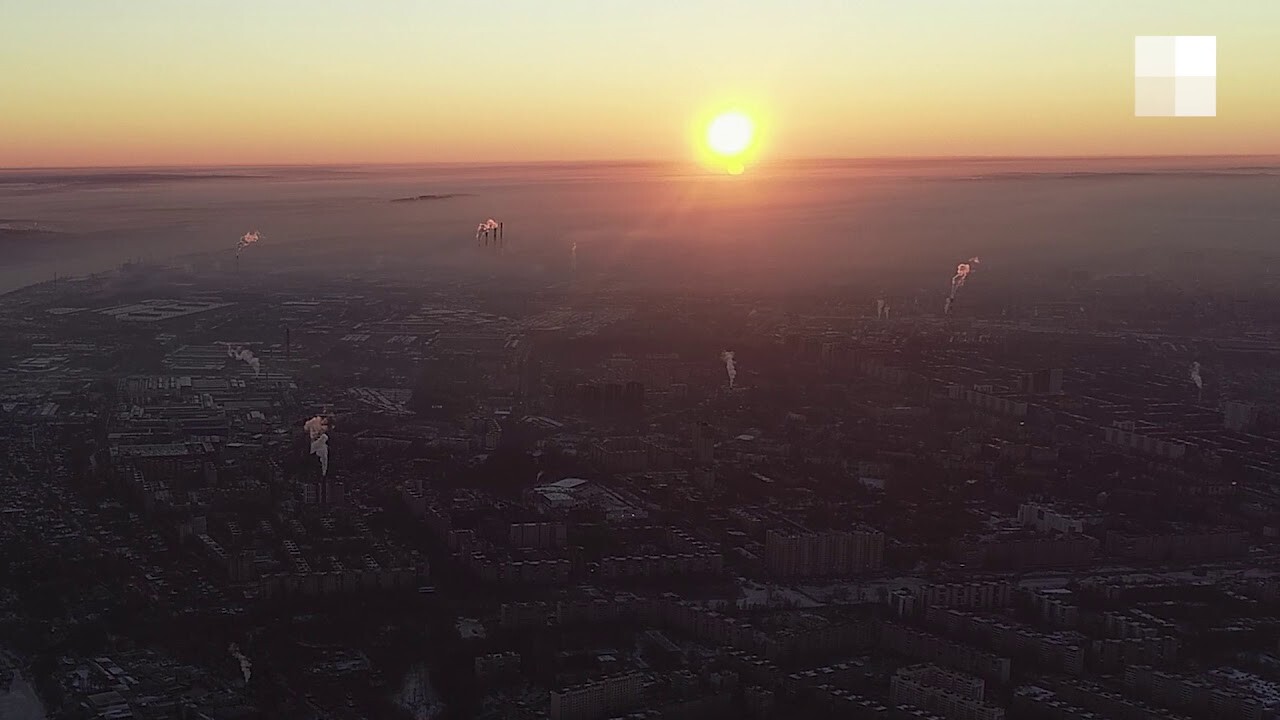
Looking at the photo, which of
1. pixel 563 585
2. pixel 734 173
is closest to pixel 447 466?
pixel 563 585

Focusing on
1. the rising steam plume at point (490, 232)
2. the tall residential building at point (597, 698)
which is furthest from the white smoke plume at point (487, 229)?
the tall residential building at point (597, 698)

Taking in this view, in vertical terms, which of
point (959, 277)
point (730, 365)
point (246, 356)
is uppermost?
point (959, 277)

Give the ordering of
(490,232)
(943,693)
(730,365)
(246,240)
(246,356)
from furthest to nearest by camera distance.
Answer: (490,232) → (246,240) → (246,356) → (730,365) → (943,693)

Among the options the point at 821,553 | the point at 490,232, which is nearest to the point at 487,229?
the point at 490,232

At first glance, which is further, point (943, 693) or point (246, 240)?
point (246, 240)

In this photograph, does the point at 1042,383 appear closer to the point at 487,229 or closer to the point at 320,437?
the point at 320,437

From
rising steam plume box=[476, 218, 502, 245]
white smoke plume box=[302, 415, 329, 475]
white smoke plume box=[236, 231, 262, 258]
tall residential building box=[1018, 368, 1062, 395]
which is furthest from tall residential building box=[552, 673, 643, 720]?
rising steam plume box=[476, 218, 502, 245]
